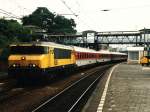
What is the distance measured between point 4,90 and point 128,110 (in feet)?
33.1

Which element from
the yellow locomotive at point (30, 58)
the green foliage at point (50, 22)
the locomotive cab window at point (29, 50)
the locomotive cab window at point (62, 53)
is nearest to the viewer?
the yellow locomotive at point (30, 58)

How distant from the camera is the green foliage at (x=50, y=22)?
119 m

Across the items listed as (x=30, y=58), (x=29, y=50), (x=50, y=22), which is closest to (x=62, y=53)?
(x=29, y=50)

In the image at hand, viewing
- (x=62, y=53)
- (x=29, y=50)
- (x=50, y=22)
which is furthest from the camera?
(x=50, y=22)

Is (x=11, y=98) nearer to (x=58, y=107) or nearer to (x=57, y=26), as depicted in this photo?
(x=58, y=107)

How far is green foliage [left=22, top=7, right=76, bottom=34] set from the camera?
11856 cm

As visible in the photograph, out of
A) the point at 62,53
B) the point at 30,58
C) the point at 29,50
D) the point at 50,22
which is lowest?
the point at 30,58

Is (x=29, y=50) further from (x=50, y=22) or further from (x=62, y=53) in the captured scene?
(x=50, y=22)

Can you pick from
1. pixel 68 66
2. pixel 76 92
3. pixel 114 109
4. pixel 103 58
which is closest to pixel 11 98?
pixel 76 92

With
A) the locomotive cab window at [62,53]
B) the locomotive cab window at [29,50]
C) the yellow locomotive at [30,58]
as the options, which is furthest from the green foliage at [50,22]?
the locomotive cab window at [29,50]

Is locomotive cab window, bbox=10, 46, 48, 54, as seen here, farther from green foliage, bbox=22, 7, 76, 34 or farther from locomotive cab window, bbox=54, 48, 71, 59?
green foliage, bbox=22, 7, 76, 34

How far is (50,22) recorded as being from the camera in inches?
4919

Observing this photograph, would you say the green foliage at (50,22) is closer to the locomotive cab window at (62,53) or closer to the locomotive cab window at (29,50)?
the locomotive cab window at (62,53)

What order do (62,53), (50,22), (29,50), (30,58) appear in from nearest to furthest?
(30,58) → (29,50) → (62,53) → (50,22)
